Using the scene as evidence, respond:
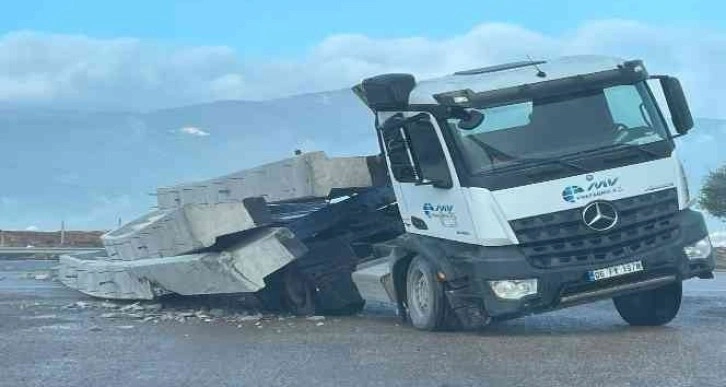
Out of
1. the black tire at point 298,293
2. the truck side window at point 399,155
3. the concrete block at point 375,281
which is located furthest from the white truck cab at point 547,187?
the black tire at point 298,293

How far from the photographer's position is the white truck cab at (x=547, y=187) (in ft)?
32.7

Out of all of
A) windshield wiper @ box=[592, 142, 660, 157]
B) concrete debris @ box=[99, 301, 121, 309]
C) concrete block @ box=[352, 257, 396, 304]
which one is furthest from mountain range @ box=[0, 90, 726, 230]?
windshield wiper @ box=[592, 142, 660, 157]

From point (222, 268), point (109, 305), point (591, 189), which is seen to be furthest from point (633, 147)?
point (109, 305)

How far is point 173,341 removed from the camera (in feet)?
35.7

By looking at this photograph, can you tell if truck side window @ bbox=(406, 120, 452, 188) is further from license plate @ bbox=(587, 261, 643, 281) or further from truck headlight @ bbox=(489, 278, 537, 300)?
license plate @ bbox=(587, 261, 643, 281)

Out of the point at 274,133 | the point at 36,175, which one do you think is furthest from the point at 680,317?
the point at 36,175

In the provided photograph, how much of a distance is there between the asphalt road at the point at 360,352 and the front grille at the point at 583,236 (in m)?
0.75

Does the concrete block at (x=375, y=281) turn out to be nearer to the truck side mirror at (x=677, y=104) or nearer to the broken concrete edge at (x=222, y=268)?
the broken concrete edge at (x=222, y=268)

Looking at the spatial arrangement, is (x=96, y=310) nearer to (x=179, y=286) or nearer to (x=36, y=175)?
(x=179, y=286)

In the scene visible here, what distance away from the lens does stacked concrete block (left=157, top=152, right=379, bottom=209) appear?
41.3 ft

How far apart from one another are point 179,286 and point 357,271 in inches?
81.6

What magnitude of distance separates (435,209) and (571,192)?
4.44ft

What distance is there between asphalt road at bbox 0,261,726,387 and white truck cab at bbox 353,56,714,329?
1.78ft

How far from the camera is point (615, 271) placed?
33.1ft
